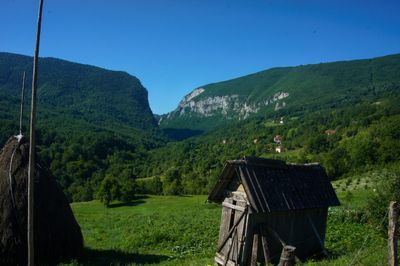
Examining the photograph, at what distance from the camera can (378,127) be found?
106750 mm

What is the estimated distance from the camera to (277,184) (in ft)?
45.0

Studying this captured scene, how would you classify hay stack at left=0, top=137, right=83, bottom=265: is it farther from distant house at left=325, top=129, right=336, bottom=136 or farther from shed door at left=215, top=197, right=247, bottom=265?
distant house at left=325, top=129, right=336, bottom=136

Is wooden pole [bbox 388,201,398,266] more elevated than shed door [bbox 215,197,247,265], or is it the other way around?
wooden pole [bbox 388,201,398,266]

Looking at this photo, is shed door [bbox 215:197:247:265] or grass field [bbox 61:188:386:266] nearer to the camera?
shed door [bbox 215:197:247:265]

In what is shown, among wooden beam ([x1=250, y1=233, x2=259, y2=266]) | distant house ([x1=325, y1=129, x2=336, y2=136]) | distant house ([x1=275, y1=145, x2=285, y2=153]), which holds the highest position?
distant house ([x1=325, y1=129, x2=336, y2=136])

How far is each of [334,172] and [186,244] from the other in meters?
70.0

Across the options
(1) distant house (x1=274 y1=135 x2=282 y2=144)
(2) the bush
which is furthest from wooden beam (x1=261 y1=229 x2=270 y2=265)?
(1) distant house (x1=274 y1=135 x2=282 y2=144)

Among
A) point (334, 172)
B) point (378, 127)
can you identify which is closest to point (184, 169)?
point (334, 172)

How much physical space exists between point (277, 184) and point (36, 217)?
10740mm

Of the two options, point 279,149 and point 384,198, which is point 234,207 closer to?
point 384,198

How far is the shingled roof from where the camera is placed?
12922mm

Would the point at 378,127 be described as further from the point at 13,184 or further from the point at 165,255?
the point at 13,184

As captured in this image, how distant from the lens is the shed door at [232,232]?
516 inches

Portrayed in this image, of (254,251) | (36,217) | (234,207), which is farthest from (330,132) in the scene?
(36,217)
